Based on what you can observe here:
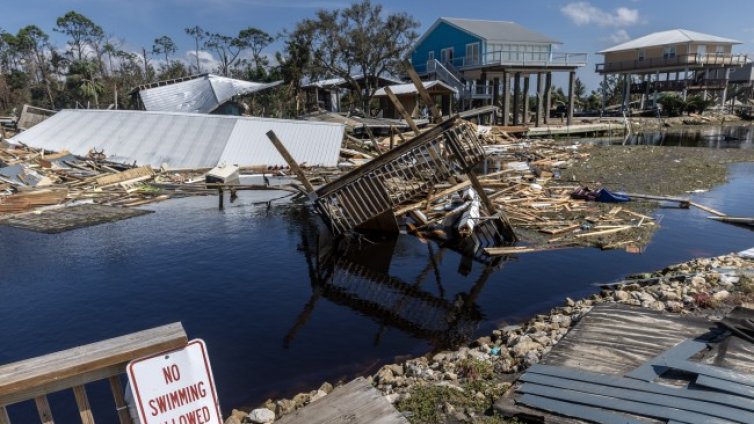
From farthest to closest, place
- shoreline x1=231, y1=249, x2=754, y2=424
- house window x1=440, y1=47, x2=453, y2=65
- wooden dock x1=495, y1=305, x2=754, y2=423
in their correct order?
house window x1=440, y1=47, x2=453, y2=65 → shoreline x1=231, y1=249, x2=754, y2=424 → wooden dock x1=495, y1=305, x2=754, y2=423

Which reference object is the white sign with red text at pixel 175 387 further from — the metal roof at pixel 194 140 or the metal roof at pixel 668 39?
the metal roof at pixel 668 39

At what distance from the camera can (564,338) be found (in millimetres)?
7812

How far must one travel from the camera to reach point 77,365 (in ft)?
8.76

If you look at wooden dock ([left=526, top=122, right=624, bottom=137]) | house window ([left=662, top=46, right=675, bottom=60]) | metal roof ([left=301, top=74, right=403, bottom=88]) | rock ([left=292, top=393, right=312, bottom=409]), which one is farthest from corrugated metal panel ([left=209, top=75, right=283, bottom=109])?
house window ([left=662, top=46, right=675, bottom=60])

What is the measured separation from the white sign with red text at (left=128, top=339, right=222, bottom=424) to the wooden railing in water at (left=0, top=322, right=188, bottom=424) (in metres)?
0.07

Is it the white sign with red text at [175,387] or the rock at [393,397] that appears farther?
the rock at [393,397]

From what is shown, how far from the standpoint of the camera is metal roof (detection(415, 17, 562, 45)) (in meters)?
53.7

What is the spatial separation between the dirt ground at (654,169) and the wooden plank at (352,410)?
70.6 feet

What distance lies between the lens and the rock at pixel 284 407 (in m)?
7.35

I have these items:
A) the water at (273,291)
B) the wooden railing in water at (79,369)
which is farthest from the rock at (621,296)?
the wooden railing in water at (79,369)

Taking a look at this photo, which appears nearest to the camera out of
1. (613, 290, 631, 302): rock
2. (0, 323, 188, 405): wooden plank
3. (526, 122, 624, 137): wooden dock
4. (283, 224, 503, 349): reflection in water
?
(0, 323, 188, 405): wooden plank

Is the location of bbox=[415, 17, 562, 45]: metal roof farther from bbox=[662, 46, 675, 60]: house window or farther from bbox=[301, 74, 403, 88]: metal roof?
bbox=[662, 46, 675, 60]: house window

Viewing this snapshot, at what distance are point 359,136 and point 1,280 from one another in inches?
1220

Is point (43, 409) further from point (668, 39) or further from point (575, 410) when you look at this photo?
point (668, 39)
